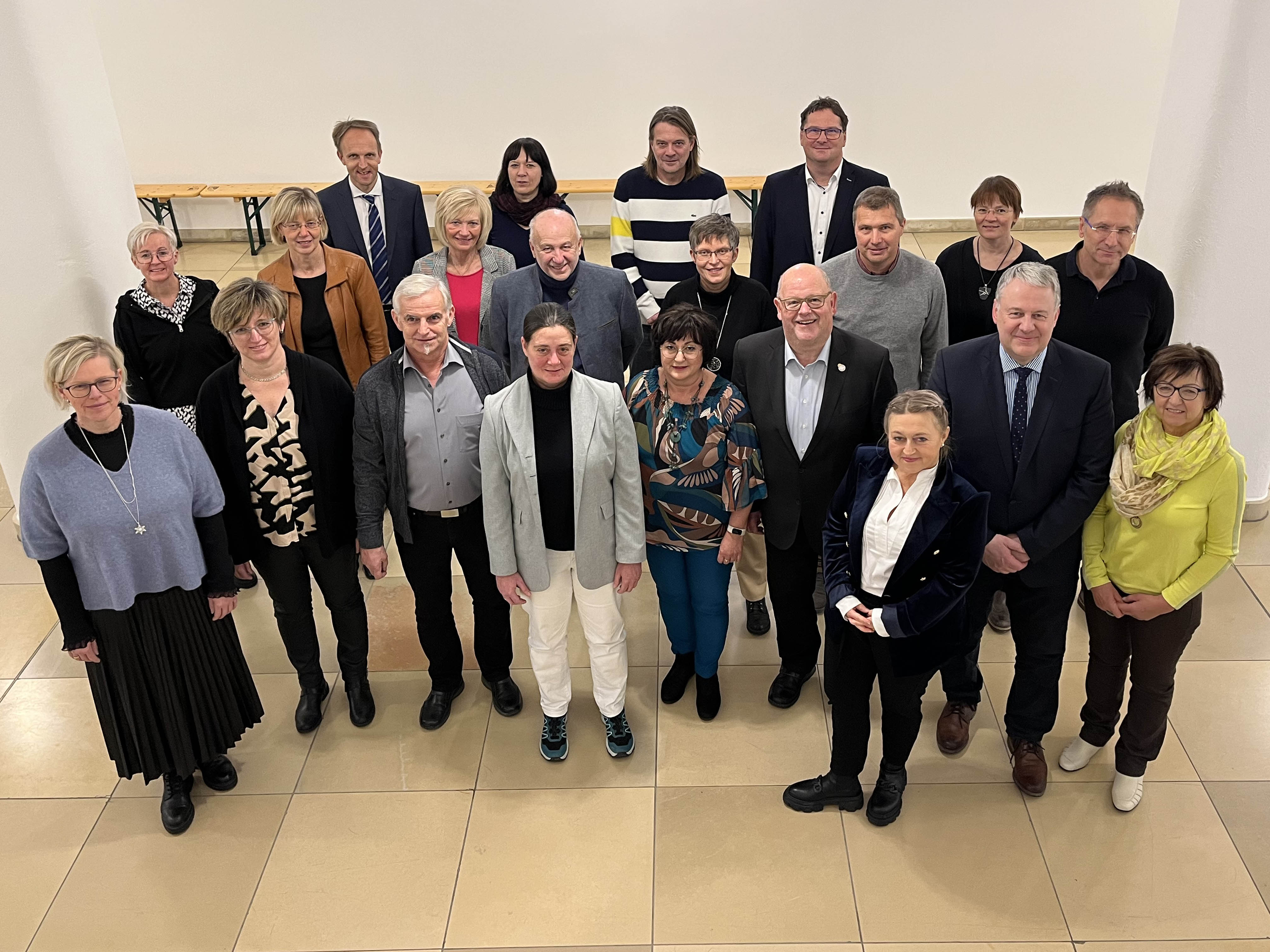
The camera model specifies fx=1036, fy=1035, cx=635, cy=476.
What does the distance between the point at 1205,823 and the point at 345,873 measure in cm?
289

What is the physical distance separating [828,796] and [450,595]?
5.09ft

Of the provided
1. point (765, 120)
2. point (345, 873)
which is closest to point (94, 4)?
point (765, 120)

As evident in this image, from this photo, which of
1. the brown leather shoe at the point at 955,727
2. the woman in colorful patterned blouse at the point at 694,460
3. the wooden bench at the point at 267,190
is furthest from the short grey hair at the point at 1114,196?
the wooden bench at the point at 267,190

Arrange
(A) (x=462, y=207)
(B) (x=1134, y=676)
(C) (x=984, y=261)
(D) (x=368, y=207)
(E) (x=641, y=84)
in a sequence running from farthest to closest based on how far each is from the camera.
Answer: (E) (x=641, y=84) → (D) (x=368, y=207) → (C) (x=984, y=261) → (A) (x=462, y=207) → (B) (x=1134, y=676)

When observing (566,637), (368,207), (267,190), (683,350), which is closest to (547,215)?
(683,350)

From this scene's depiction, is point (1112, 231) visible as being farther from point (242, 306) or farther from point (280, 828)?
point (280, 828)

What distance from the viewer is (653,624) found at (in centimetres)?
462

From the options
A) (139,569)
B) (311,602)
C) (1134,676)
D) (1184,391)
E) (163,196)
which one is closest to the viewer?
(1184,391)

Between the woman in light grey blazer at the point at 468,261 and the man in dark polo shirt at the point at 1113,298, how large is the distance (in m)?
2.17

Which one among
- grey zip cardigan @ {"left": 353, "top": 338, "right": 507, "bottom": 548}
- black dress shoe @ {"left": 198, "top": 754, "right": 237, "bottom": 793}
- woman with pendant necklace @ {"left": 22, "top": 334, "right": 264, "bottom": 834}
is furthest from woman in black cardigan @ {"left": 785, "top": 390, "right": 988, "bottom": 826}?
black dress shoe @ {"left": 198, "top": 754, "right": 237, "bottom": 793}

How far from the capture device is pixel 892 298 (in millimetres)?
3883

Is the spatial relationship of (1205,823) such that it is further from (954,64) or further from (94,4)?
(94,4)

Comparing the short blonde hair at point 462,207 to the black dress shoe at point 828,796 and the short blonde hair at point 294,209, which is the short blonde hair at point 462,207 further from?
the black dress shoe at point 828,796

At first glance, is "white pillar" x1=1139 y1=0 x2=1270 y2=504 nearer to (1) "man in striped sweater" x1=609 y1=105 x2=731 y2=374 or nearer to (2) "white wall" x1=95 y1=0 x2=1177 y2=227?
(1) "man in striped sweater" x1=609 y1=105 x2=731 y2=374
